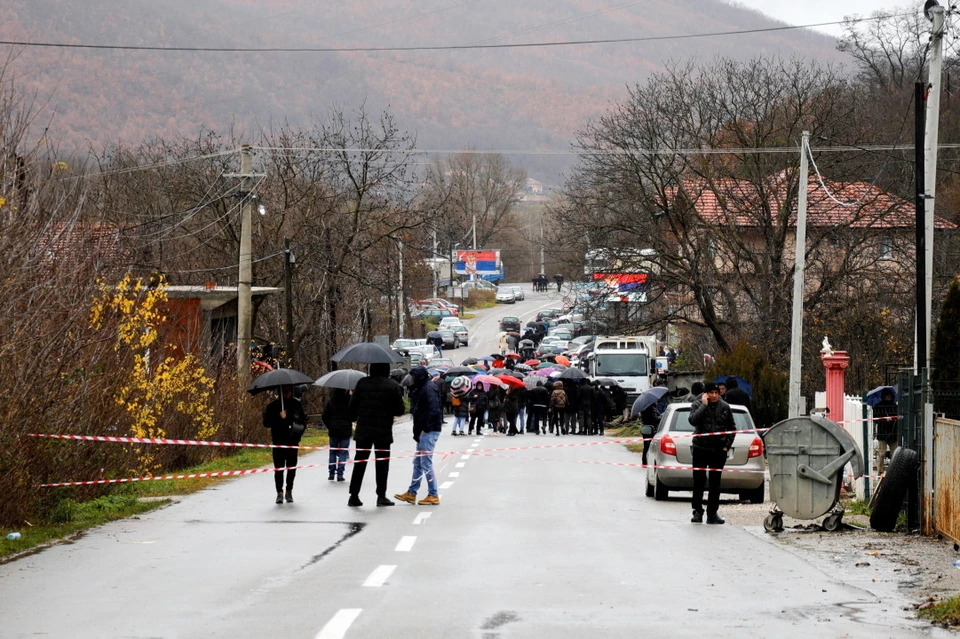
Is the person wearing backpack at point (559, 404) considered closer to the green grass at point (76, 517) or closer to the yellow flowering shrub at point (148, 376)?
the yellow flowering shrub at point (148, 376)

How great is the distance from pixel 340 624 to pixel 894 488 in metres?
8.14

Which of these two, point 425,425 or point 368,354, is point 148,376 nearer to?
point 368,354

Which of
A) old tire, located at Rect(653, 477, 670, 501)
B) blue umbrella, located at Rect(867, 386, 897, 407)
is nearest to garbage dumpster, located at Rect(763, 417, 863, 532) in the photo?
old tire, located at Rect(653, 477, 670, 501)

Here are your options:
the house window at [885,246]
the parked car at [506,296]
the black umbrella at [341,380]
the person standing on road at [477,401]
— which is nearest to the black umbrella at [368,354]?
the black umbrella at [341,380]

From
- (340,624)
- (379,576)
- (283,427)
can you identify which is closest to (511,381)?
(283,427)

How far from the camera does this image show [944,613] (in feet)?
30.1

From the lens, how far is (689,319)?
145 feet

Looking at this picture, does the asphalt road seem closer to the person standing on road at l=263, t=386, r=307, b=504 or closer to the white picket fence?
the person standing on road at l=263, t=386, r=307, b=504

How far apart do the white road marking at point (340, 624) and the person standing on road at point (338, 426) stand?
37.9 ft

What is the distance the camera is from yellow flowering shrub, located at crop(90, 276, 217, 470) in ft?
64.1

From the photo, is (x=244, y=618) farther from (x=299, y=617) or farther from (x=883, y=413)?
(x=883, y=413)

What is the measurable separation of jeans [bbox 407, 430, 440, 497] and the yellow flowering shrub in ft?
14.0

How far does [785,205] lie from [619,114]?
254 inches

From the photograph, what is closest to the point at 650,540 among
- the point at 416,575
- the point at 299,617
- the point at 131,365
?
the point at 416,575
